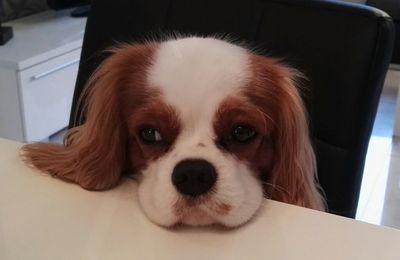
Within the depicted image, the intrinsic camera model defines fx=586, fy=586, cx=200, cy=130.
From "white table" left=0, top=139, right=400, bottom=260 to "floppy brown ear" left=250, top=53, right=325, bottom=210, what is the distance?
0.56 feet

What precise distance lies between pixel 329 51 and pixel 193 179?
41 cm

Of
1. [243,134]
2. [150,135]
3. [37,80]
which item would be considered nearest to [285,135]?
[243,134]

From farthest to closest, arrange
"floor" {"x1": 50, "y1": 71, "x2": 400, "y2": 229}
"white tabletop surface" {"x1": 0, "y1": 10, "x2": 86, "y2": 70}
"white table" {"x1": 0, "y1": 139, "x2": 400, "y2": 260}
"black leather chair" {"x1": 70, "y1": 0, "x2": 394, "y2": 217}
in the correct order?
"floor" {"x1": 50, "y1": 71, "x2": 400, "y2": 229}, "white tabletop surface" {"x1": 0, "y1": 10, "x2": 86, "y2": 70}, "black leather chair" {"x1": 70, "y1": 0, "x2": 394, "y2": 217}, "white table" {"x1": 0, "y1": 139, "x2": 400, "y2": 260}

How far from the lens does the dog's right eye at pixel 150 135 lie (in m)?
0.85

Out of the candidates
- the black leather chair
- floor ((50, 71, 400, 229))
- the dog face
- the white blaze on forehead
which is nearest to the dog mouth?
the dog face

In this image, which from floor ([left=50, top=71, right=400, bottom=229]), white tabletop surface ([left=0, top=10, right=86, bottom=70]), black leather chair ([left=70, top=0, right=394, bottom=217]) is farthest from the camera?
floor ([left=50, top=71, right=400, bottom=229])

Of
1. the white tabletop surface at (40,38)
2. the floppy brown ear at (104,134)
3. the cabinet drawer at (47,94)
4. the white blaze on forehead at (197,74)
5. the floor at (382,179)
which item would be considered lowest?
the floor at (382,179)

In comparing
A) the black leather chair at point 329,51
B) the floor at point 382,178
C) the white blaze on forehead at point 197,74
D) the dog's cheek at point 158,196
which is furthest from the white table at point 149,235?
the floor at point 382,178

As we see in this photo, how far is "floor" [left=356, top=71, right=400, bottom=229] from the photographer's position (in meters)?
2.20

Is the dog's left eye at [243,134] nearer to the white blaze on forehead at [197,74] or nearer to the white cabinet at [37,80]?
the white blaze on forehead at [197,74]

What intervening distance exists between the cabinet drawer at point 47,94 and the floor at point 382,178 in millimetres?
94

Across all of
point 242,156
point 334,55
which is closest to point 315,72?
point 334,55

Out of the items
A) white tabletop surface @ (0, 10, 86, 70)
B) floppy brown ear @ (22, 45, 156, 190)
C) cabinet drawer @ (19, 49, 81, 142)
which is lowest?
cabinet drawer @ (19, 49, 81, 142)

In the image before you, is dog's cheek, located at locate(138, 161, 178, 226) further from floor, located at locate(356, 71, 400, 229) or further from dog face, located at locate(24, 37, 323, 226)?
floor, located at locate(356, 71, 400, 229)
